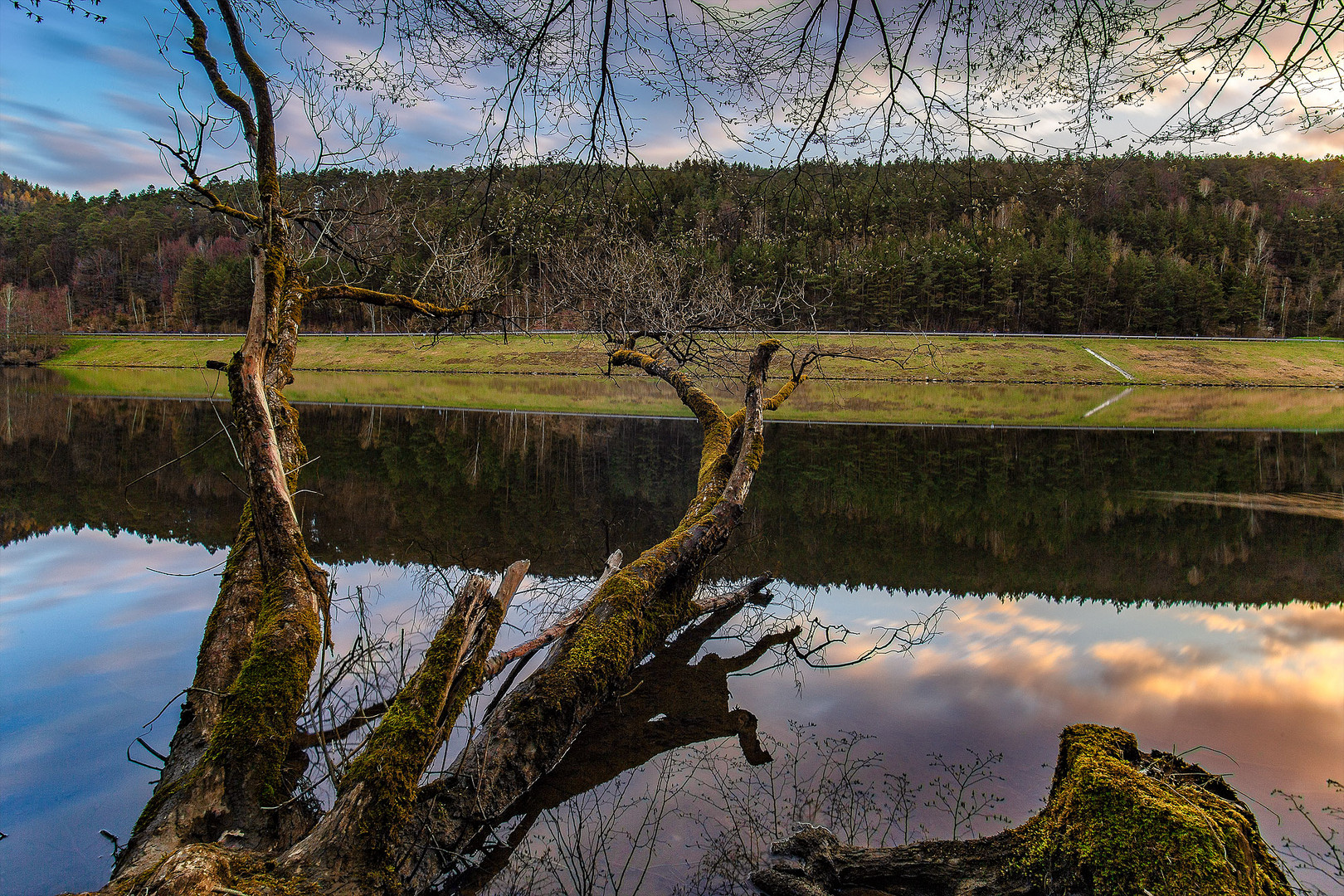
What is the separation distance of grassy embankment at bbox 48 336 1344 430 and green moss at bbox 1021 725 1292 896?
26.1 meters

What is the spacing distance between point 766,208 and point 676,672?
4.04 m

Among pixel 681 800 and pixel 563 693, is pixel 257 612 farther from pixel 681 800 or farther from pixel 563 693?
pixel 681 800

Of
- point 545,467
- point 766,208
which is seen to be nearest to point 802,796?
point 766,208

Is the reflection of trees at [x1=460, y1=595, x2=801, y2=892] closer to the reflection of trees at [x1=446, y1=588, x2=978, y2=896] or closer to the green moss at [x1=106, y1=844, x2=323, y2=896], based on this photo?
the reflection of trees at [x1=446, y1=588, x2=978, y2=896]

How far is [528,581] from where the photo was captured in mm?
9195

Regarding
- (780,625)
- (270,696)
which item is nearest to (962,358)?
(780,625)

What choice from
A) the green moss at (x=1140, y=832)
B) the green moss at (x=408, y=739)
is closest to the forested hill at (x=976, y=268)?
the green moss at (x=408, y=739)

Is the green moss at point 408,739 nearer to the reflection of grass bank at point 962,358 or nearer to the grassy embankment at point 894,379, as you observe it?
the grassy embankment at point 894,379

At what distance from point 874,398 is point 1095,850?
3459cm

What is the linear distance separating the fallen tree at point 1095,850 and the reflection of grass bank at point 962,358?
4042cm

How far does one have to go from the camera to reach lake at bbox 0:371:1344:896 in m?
4.53

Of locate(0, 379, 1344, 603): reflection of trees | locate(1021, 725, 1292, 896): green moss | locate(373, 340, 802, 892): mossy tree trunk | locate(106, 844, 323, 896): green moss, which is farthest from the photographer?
locate(0, 379, 1344, 603): reflection of trees

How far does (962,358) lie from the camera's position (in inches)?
1868

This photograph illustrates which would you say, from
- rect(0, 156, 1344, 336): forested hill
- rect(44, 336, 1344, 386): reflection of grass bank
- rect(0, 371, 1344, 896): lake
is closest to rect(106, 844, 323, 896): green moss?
rect(0, 371, 1344, 896): lake
